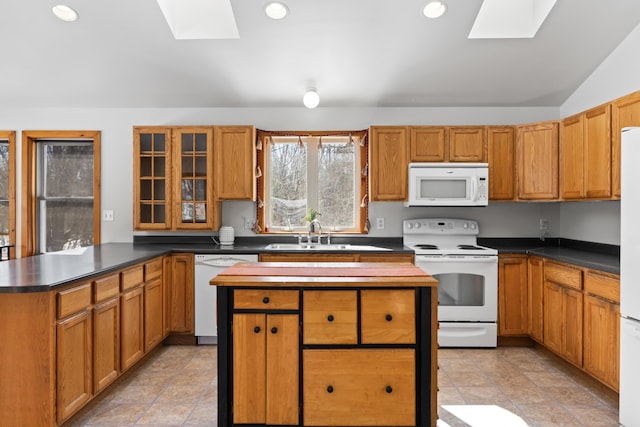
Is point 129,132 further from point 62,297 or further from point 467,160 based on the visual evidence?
point 467,160

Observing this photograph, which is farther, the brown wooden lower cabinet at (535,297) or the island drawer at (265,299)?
the brown wooden lower cabinet at (535,297)

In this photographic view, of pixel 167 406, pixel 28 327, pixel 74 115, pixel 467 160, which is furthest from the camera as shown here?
pixel 74 115

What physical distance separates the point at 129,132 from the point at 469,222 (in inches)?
143

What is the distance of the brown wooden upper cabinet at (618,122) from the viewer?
282 centimetres

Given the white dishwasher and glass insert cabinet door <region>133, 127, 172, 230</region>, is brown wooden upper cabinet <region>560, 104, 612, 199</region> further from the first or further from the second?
glass insert cabinet door <region>133, 127, 172, 230</region>

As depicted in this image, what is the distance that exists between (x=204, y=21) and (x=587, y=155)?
3.27 metres

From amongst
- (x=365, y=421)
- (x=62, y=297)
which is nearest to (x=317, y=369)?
(x=365, y=421)

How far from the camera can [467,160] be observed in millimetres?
4023

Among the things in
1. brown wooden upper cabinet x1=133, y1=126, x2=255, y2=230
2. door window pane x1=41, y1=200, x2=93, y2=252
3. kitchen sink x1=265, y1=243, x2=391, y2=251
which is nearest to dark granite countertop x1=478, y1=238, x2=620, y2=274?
kitchen sink x1=265, y1=243, x2=391, y2=251

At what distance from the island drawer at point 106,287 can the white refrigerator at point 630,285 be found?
3.05 m

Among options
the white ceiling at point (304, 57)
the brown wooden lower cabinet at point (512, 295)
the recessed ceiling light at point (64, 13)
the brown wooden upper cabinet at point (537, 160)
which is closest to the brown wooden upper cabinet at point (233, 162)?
the white ceiling at point (304, 57)

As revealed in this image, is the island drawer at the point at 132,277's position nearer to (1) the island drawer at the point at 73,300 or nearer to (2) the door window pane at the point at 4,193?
(1) the island drawer at the point at 73,300

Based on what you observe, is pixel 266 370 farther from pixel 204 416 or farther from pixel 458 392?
pixel 458 392

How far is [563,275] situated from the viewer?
3.22 metres
